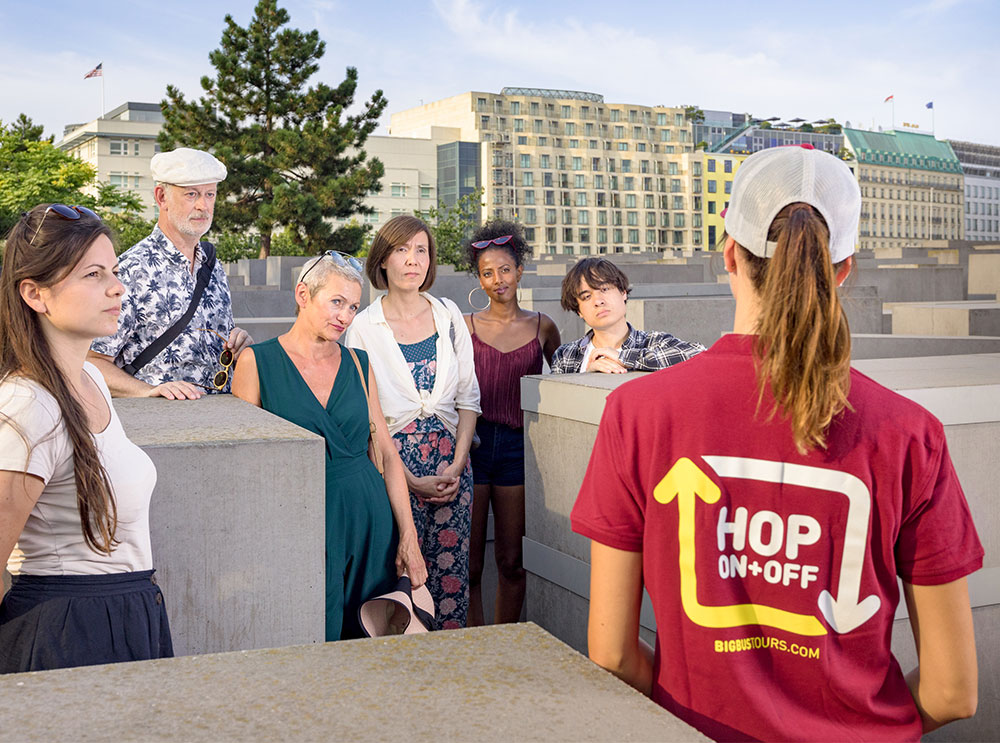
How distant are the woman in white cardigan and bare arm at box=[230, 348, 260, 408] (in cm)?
79

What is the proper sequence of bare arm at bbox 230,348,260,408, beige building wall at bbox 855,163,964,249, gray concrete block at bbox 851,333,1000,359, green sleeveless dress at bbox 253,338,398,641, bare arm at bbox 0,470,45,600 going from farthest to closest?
beige building wall at bbox 855,163,964,249 < gray concrete block at bbox 851,333,1000,359 < bare arm at bbox 230,348,260,408 < green sleeveless dress at bbox 253,338,398,641 < bare arm at bbox 0,470,45,600

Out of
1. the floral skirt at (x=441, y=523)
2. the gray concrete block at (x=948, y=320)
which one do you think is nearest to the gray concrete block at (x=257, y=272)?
the gray concrete block at (x=948, y=320)

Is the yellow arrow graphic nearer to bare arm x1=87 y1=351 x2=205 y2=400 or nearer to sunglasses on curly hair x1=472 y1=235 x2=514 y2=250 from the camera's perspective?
bare arm x1=87 y1=351 x2=205 y2=400

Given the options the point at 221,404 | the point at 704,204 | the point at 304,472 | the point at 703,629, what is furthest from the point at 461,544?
the point at 704,204

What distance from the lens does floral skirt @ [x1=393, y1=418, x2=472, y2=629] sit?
4.70m

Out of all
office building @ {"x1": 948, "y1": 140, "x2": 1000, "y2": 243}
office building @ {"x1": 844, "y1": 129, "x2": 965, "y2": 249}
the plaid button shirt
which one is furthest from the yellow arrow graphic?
office building @ {"x1": 948, "y1": 140, "x2": 1000, "y2": 243}

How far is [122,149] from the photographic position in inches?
4262

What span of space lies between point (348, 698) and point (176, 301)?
3235 millimetres

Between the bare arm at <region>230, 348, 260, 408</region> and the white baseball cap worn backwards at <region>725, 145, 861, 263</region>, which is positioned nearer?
Answer: the white baseball cap worn backwards at <region>725, 145, 861, 263</region>

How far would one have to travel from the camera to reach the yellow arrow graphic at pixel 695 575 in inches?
68.7

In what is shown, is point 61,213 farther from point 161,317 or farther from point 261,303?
point 261,303

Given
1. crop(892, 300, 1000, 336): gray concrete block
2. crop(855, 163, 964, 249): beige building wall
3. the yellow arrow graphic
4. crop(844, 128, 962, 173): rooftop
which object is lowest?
the yellow arrow graphic

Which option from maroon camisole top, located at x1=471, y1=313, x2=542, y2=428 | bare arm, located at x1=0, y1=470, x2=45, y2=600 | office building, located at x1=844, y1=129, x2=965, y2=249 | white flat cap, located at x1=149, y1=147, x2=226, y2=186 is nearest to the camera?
bare arm, located at x1=0, y1=470, x2=45, y2=600

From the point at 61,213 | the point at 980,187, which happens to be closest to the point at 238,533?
the point at 61,213
